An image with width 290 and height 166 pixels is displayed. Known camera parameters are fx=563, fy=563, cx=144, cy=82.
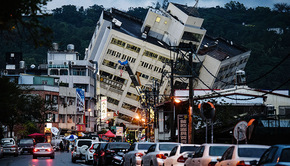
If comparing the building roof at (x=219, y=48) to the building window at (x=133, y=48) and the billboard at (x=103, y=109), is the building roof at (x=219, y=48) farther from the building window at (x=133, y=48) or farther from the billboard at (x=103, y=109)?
the billboard at (x=103, y=109)

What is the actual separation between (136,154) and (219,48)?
102962 millimetres

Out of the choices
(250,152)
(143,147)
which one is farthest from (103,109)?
(250,152)

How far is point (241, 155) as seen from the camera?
16.2m

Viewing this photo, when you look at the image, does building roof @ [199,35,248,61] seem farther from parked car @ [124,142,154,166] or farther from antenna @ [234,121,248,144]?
antenna @ [234,121,248,144]

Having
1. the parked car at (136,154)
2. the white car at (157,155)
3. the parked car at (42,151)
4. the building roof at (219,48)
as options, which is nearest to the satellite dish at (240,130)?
the white car at (157,155)

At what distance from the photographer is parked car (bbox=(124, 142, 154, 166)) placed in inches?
1106

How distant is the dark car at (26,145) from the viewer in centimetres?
6838

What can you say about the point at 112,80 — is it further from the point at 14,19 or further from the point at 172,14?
the point at 14,19

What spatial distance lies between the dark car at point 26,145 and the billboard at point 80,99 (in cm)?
4316

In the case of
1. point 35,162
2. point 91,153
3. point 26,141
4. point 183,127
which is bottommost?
point 35,162

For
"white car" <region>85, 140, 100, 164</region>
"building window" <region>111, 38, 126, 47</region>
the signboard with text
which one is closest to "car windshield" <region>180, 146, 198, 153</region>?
the signboard with text

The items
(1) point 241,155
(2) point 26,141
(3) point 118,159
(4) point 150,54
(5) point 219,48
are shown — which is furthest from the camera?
(5) point 219,48

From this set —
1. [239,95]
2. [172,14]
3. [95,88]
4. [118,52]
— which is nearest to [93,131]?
[95,88]

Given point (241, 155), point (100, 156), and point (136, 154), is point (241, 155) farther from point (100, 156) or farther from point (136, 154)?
point (100, 156)
